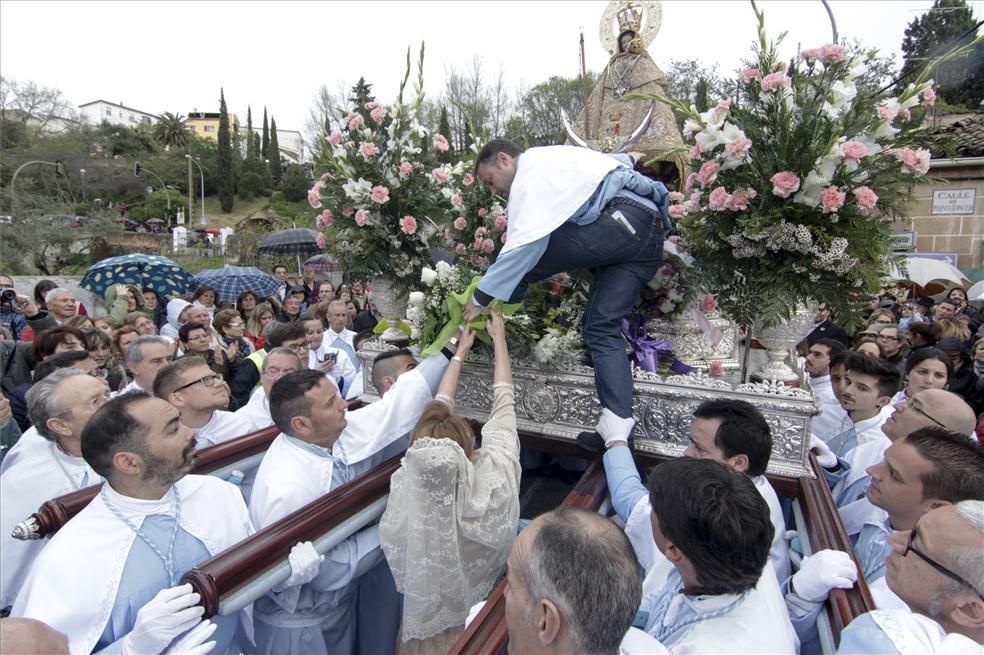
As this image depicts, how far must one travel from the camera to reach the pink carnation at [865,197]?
2953 mm

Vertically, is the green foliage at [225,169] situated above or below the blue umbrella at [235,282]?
above

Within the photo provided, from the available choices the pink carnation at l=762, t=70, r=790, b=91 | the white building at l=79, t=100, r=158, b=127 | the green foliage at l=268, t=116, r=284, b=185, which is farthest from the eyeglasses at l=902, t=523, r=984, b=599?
the white building at l=79, t=100, r=158, b=127

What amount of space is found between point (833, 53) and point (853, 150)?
625 millimetres

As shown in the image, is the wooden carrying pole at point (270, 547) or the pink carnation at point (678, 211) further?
the pink carnation at point (678, 211)


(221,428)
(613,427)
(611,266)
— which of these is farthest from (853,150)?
(221,428)

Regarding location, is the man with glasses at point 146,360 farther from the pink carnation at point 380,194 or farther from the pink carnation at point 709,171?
the pink carnation at point 709,171

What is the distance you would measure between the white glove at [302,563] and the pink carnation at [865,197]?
10.6 ft

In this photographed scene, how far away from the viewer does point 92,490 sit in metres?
2.54

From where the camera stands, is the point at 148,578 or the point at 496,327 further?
the point at 496,327

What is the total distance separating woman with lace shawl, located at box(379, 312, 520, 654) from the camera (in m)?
2.26

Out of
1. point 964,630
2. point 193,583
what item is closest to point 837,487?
point 964,630

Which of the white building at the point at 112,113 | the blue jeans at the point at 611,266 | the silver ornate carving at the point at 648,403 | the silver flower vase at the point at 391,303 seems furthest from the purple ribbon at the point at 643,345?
the white building at the point at 112,113

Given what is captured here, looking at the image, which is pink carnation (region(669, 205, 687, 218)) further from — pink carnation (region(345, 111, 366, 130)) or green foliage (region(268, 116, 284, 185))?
green foliage (region(268, 116, 284, 185))

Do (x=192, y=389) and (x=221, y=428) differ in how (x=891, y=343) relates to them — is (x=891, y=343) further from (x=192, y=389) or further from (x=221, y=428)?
(x=192, y=389)
